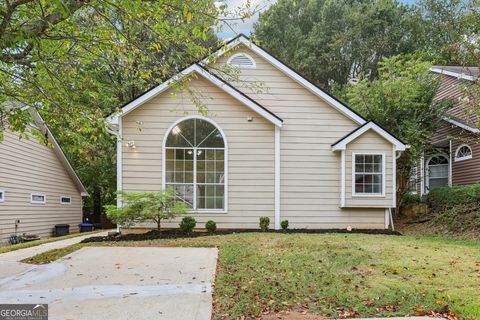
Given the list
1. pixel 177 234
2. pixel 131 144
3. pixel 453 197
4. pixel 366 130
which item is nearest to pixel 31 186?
pixel 131 144

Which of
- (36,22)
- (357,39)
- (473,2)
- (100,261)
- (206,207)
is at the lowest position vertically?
(100,261)

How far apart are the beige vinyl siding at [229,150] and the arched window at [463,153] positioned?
8388 millimetres

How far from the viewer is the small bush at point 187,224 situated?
32.6 feet

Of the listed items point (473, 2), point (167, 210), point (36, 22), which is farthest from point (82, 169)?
point (473, 2)

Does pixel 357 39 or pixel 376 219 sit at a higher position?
pixel 357 39

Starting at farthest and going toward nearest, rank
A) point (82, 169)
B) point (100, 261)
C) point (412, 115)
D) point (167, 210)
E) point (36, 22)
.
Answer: point (82, 169), point (412, 115), point (167, 210), point (100, 261), point (36, 22)

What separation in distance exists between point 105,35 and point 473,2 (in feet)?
33.5

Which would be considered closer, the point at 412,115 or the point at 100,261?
the point at 100,261

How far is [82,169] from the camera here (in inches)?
816

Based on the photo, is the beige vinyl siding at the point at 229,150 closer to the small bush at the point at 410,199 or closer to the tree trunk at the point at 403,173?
the tree trunk at the point at 403,173

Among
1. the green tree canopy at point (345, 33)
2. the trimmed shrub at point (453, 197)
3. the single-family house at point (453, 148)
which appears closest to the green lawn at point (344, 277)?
the trimmed shrub at point (453, 197)

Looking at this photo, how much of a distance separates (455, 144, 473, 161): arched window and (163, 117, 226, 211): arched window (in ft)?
31.9

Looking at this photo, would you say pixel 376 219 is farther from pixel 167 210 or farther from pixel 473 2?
pixel 473 2

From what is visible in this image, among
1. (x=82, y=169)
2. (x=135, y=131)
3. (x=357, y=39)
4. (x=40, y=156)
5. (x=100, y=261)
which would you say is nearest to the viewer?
(x=100, y=261)
